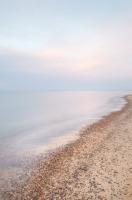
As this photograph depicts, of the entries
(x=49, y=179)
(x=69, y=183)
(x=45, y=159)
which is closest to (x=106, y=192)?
(x=69, y=183)

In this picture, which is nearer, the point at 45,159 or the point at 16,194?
the point at 16,194

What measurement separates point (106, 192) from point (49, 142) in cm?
1707

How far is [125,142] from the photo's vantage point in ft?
82.4

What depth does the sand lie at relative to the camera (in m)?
14.0

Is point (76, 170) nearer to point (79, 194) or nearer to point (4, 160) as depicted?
point (79, 194)

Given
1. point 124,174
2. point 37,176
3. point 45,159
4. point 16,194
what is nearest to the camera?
point 16,194

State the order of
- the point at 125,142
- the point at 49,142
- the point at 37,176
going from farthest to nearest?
1. the point at 49,142
2. the point at 125,142
3. the point at 37,176

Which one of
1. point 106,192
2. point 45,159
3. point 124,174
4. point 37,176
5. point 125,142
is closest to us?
point 106,192

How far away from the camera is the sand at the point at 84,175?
14.0 metres

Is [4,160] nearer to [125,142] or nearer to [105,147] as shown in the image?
[105,147]

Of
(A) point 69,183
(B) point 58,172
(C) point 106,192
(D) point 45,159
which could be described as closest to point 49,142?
(D) point 45,159

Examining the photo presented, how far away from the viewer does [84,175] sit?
55.0 ft

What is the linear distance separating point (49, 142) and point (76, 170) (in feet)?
41.5

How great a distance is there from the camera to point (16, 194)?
14.9 metres
